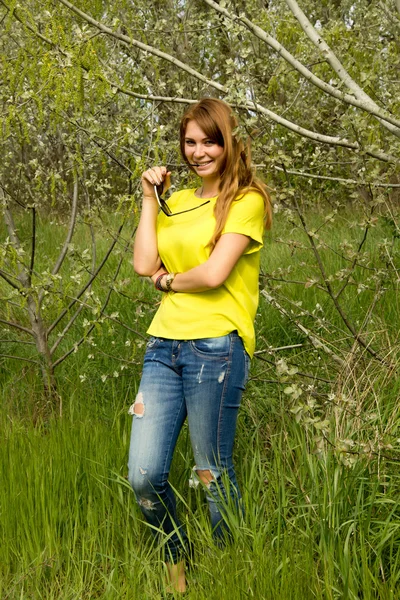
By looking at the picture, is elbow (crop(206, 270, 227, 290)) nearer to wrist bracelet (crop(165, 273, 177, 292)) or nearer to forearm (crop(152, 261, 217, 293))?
forearm (crop(152, 261, 217, 293))

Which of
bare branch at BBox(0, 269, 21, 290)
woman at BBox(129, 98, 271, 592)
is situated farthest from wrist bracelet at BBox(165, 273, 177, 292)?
bare branch at BBox(0, 269, 21, 290)

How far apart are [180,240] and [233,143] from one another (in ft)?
1.54

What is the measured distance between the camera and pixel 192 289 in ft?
9.82

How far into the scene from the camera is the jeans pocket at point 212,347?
2.92 m

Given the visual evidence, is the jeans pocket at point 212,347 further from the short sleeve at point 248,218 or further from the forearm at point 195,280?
the short sleeve at point 248,218

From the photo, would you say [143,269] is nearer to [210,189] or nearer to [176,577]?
[210,189]

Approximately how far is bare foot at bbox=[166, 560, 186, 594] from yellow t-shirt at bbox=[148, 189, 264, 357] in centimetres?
92

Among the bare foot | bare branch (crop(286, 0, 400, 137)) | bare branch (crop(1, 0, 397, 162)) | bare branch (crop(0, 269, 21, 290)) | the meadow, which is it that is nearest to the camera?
the meadow

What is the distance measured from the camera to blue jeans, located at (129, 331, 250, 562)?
2.93 m

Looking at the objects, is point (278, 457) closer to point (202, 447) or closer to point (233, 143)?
point (202, 447)

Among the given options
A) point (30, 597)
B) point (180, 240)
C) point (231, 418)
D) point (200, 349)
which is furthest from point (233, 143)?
point (30, 597)

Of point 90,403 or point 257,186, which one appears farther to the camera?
point 90,403

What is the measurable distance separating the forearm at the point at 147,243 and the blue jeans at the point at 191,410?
0.35m

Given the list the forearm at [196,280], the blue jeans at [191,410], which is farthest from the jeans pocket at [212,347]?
the forearm at [196,280]
